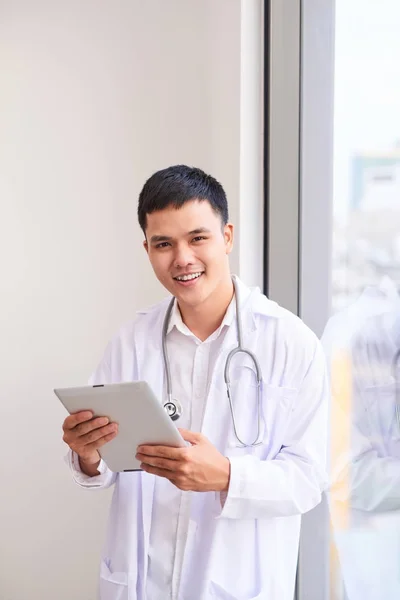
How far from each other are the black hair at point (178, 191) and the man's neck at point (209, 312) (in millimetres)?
141

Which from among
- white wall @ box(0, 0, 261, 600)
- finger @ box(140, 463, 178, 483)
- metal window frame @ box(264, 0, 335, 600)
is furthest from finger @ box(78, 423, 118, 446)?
white wall @ box(0, 0, 261, 600)

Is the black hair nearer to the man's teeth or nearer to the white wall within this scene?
the man's teeth

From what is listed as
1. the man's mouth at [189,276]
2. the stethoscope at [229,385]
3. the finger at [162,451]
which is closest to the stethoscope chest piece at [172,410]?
the stethoscope at [229,385]

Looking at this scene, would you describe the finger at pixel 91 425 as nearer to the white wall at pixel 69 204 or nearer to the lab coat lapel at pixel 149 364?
the lab coat lapel at pixel 149 364

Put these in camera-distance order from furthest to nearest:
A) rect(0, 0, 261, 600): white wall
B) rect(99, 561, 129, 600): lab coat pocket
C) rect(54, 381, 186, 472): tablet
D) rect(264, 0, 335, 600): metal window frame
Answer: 1. rect(0, 0, 261, 600): white wall
2. rect(264, 0, 335, 600): metal window frame
3. rect(99, 561, 129, 600): lab coat pocket
4. rect(54, 381, 186, 472): tablet

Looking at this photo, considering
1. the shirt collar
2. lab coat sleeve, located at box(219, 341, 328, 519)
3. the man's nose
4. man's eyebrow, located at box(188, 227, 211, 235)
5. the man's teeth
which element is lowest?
lab coat sleeve, located at box(219, 341, 328, 519)

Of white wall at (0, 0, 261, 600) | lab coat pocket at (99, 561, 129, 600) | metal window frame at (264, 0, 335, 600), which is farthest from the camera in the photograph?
white wall at (0, 0, 261, 600)

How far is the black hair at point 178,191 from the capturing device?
56.7 inches

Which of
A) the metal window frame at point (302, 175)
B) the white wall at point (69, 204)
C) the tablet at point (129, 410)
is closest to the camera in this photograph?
the tablet at point (129, 410)

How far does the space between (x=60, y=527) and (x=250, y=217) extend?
1268 mm

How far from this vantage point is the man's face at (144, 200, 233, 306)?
4.70 feet

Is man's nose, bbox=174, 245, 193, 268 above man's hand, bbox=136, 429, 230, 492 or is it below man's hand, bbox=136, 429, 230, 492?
above

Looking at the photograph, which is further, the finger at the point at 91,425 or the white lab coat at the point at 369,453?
the white lab coat at the point at 369,453

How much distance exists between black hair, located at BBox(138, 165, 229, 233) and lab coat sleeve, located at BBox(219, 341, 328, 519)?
1.22ft
